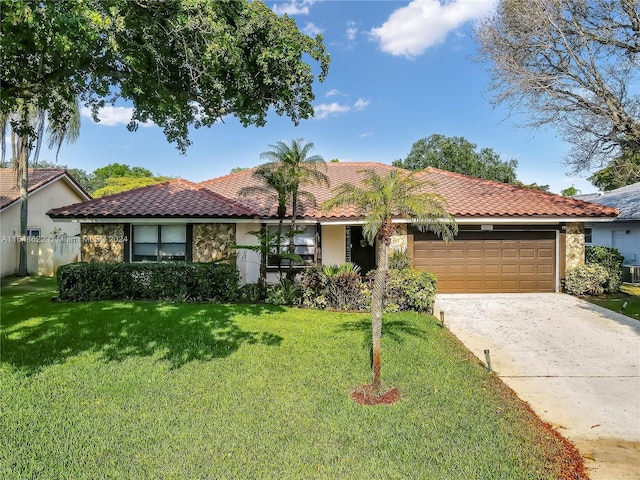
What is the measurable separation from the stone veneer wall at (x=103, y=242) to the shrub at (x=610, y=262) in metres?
18.1

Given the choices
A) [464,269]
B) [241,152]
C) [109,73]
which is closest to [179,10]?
[109,73]

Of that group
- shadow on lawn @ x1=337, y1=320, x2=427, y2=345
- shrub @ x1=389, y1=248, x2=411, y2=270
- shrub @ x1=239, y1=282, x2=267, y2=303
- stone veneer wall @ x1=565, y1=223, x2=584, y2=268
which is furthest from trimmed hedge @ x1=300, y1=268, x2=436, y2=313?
stone veneer wall @ x1=565, y1=223, x2=584, y2=268

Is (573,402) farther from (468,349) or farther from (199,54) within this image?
(199,54)

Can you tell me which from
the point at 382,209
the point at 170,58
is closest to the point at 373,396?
the point at 382,209

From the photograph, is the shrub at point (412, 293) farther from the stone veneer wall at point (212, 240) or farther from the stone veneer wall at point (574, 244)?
the stone veneer wall at point (574, 244)

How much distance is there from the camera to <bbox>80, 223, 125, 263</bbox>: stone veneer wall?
13992 mm

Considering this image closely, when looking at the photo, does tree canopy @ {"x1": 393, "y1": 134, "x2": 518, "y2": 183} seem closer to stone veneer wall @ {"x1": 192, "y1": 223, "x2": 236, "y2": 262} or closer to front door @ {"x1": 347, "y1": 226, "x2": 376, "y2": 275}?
front door @ {"x1": 347, "y1": 226, "x2": 376, "y2": 275}

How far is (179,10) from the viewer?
18.8 ft

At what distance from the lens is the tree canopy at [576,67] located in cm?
1417

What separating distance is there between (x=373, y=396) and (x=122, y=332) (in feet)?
20.2

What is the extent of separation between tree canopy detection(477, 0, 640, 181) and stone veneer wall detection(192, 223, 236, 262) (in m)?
12.8

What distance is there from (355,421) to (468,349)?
13.6ft

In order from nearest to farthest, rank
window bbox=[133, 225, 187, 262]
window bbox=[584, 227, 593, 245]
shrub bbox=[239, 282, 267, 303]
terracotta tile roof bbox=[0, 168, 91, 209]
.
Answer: shrub bbox=[239, 282, 267, 303]
window bbox=[133, 225, 187, 262]
terracotta tile roof bbox=[0, 168, 91, 209]
window bbox=[584, 227, 593, 245]

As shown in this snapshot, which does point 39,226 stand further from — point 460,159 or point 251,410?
point 460,159
